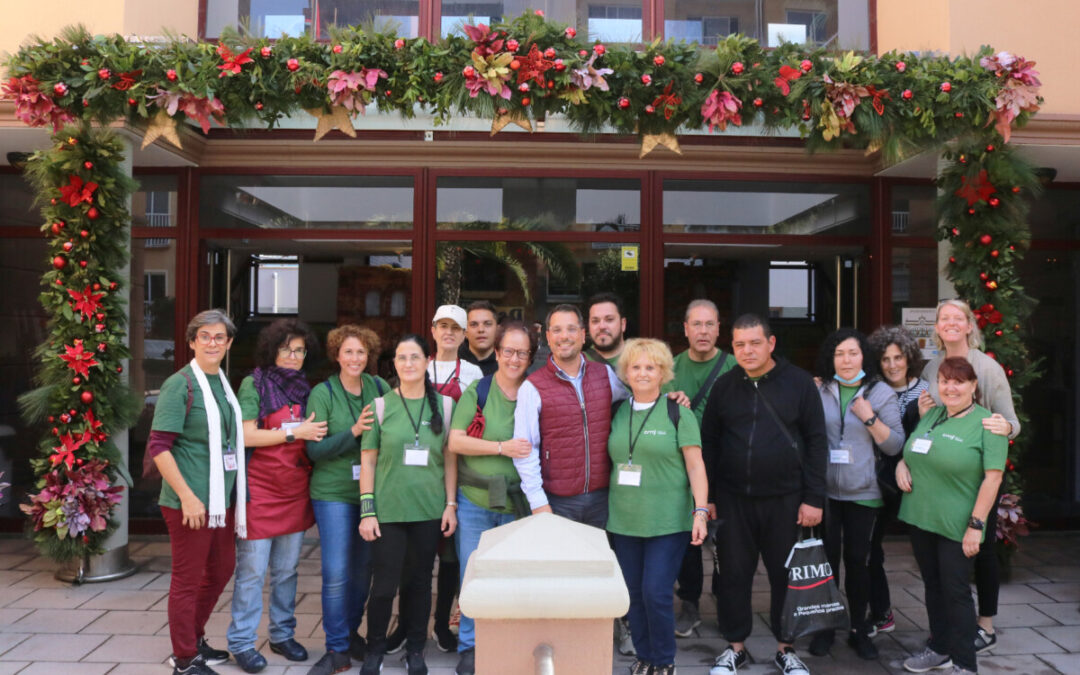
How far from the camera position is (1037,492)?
22.1ft

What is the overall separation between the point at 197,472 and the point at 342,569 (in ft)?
2.79

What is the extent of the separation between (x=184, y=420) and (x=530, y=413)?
1614 mm

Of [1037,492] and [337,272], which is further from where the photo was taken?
[1037,492]

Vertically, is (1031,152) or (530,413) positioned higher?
(1031,152)

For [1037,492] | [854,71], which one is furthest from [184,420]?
[1037,492]

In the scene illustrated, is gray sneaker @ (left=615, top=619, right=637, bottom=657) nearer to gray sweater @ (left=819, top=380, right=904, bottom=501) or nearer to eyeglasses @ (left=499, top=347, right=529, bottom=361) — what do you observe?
Result: gray sweater @ (left=819, top=380, right=904, bottom=501)

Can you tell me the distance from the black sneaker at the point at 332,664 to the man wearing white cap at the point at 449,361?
1.42 metres

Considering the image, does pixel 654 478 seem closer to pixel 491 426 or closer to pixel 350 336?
pixel 491 426

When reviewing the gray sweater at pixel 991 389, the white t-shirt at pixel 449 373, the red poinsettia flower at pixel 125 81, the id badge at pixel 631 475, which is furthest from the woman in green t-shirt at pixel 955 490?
the red poinsettia flower at pixel 125 81

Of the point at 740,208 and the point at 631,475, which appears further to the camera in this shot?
the point at 740,208

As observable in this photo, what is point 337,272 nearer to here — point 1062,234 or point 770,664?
point 770,664

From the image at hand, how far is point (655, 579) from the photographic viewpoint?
3504 mm

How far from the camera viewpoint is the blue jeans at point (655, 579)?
3498 mm

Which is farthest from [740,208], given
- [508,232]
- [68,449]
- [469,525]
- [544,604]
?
[544,604]
